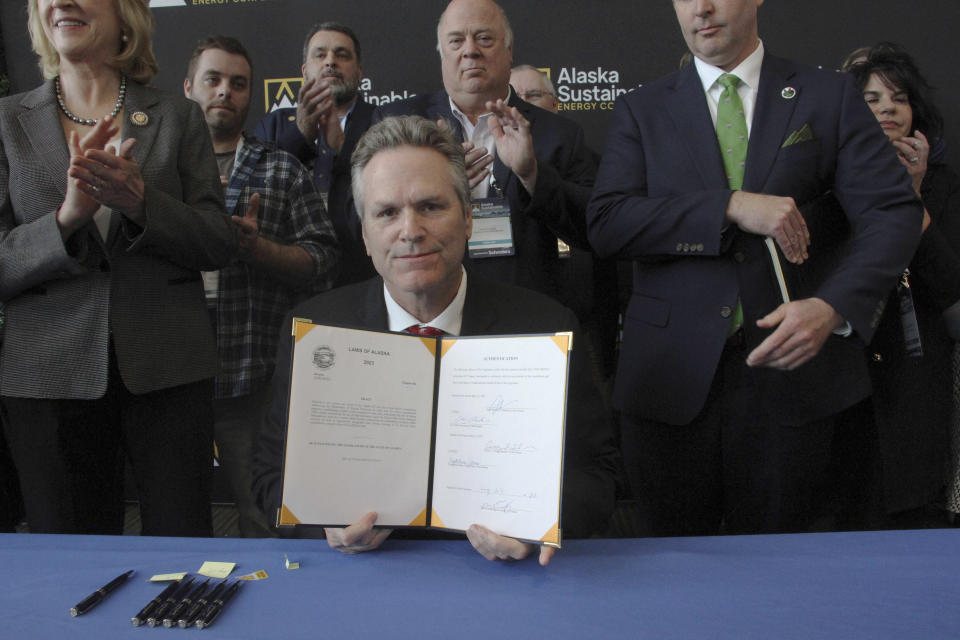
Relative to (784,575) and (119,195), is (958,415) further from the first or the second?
(119,195)

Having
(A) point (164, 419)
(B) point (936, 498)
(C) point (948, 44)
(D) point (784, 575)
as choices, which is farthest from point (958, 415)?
(A) point (164, 419)

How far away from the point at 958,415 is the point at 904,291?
65 cm

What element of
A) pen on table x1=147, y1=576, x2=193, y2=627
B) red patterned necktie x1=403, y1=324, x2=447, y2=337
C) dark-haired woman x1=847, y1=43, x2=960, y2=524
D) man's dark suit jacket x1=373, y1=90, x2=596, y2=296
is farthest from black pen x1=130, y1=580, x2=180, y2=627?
dark-haired woman x1=847, y1=43, x2=960, y2=524

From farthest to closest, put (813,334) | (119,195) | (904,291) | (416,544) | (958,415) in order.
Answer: (958,415), (904,291), (119,195), (813,334), (416,544)

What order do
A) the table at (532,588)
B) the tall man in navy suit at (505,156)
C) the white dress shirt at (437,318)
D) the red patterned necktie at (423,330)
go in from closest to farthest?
the table at (532,588) < the red patterned necktie at (423,330) < the white dress shirt at (437,318) < the tall man in navy suit at (505,156)

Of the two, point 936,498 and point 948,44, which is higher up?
point 948,44

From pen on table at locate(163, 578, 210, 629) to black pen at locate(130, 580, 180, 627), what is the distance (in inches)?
1.1

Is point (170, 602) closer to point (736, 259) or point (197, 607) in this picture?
point (197, 607)

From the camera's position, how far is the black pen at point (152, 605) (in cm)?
106

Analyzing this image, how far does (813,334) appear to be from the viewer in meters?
1.65

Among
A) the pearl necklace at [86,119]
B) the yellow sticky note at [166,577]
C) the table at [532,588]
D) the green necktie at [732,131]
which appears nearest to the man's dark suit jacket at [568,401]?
the table at [532,588]

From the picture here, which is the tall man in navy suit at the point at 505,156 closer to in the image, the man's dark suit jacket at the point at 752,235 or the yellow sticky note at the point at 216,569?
the man's dark suit jacket at the point at 752,235

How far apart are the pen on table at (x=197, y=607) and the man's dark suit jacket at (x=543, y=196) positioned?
155 centimetres

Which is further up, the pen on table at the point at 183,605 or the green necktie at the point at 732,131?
the green necktie at the point at 732,131
